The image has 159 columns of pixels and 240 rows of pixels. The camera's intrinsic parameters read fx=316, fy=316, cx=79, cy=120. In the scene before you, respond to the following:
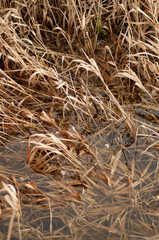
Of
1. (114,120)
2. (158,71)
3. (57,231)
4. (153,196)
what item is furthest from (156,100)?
(57,231)

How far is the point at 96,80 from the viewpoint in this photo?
223cm

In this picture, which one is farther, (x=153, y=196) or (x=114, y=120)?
(x=114, y=120)

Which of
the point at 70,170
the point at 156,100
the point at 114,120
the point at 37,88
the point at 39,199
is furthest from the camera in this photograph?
the point at 37,88

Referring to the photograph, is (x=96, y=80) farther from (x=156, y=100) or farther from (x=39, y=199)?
(x=39, y=199)

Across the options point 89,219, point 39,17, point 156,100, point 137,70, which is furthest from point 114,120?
point 39,17

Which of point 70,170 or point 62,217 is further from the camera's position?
point 70,170

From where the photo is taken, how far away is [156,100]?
2.05 m

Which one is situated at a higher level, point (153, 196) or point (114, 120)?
point (114, 120)

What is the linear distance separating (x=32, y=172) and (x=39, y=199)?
19 cm

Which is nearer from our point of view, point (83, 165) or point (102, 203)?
point (102, 203)

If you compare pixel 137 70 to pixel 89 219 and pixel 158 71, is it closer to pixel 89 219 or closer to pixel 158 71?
pixel 158 71

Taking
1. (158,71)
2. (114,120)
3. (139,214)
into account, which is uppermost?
(158,71)

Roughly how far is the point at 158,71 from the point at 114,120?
1.35 feet

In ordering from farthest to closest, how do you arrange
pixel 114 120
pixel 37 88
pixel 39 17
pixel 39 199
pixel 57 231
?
pixel 39 17 → pixel 37 88 → pixel 114 120 → pixel 39 199 → pixel 57 231
